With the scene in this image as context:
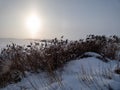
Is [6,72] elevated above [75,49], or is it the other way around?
[75,49]

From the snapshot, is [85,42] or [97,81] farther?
[85,42]

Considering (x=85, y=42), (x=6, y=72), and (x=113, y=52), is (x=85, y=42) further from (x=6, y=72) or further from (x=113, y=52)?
(x=6, y=72)

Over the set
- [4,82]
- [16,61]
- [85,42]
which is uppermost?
[85,42]

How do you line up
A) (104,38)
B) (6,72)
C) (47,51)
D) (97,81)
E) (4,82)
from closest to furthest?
(97,81) < (4,82) < (6,72) < (47,51) < (104,38)

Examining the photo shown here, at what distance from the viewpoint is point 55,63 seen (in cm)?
503

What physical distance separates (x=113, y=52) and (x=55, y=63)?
7.63 feet

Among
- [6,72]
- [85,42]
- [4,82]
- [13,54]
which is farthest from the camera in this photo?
[85,42]

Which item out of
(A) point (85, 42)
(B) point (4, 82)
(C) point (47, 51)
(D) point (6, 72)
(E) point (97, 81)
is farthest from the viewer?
(A) point (85, 42)

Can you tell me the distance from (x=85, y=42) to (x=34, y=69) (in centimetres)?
211

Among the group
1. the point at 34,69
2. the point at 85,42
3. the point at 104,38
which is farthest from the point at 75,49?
the point at 104,38

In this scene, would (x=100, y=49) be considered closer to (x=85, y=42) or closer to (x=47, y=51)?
(x=85, y=42)

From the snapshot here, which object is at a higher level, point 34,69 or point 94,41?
point 94,41

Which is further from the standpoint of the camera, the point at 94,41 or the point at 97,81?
the point at 94,41

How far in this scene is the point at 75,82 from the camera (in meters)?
2.91
